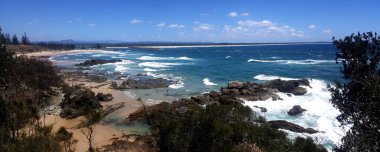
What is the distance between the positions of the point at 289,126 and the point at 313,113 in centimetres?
618

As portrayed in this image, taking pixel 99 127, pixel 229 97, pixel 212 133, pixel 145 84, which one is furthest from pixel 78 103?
pixel 212 133

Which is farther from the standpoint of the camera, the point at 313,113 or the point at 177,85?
the point at 177,85

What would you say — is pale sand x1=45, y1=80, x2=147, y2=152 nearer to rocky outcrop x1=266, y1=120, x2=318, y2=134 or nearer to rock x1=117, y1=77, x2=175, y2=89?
rock x1=117, y1=77, x2=175, y2=89

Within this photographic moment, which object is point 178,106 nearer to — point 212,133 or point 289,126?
point 289,126

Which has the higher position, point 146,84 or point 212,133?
point 212,133

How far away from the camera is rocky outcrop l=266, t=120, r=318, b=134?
29.0 meters

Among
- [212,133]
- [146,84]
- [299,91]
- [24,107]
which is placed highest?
[212,133]

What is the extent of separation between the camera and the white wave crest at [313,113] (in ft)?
92.4

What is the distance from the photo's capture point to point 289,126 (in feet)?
97.7

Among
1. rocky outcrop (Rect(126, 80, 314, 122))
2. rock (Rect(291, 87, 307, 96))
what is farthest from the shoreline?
rock (Rect(291, 87, 307, 96))

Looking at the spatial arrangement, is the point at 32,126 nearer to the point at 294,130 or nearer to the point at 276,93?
the point at 294,130

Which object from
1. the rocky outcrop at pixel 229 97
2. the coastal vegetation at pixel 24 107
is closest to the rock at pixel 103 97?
the coastal vegetation at pixel 24 107

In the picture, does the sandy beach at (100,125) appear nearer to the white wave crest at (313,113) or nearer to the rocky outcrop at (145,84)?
the rocky outcrop at (145,84)

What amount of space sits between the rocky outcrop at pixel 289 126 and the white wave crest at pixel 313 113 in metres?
0.67
